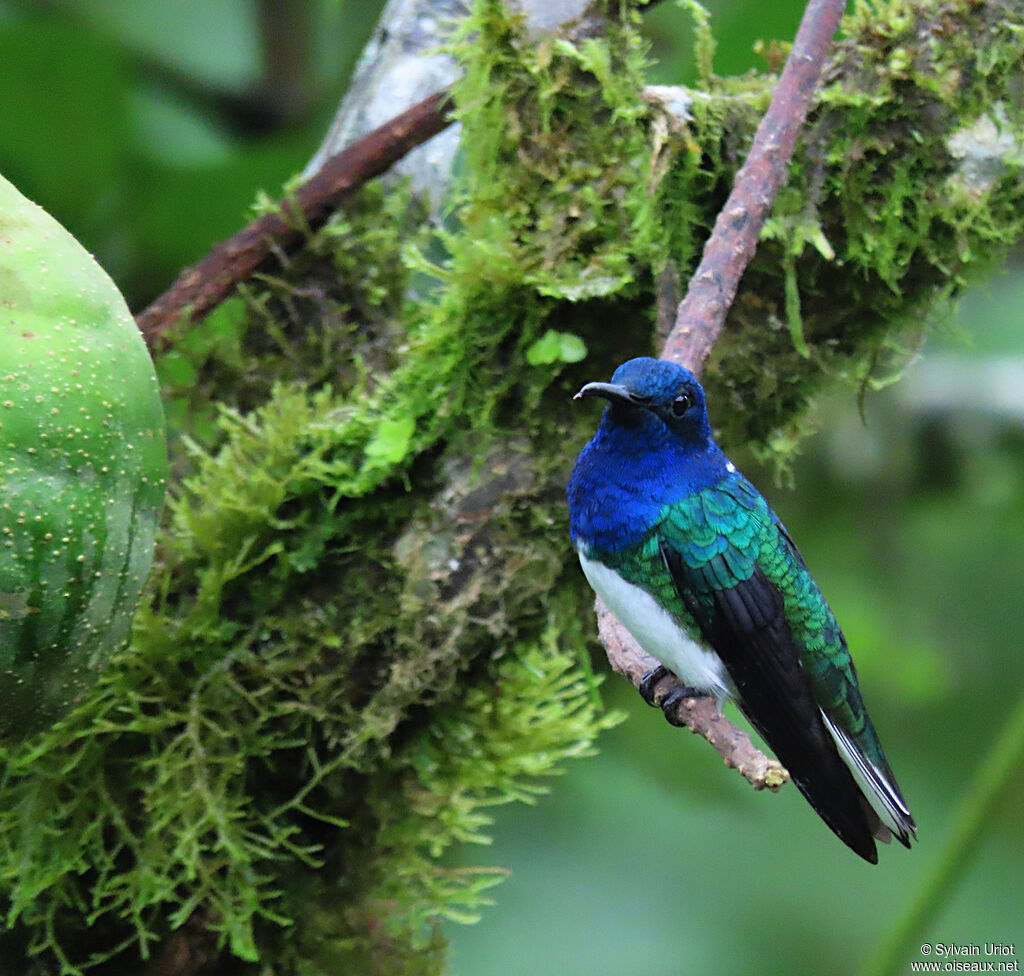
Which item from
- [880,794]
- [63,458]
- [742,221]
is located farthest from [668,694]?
[63,458]

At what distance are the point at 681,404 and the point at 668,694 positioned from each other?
44 centimetres

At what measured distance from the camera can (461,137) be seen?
1.93 meters

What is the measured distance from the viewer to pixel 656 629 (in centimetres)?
160

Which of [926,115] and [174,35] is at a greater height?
[926,115]

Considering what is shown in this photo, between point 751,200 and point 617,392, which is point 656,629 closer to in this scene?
point 617,392

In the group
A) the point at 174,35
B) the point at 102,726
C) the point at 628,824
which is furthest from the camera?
the point at 628,824

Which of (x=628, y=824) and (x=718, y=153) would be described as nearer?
(x=718, y=153)

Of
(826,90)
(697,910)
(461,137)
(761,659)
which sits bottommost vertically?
(697,910)

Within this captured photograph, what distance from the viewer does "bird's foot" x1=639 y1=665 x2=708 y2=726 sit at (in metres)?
1.60

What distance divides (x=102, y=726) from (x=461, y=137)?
1.08 meters

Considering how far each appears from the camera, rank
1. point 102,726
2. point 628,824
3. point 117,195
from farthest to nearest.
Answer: point 628,824, point 117,195, point 102,726

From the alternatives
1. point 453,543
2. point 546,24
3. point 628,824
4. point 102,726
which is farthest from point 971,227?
point 628,824

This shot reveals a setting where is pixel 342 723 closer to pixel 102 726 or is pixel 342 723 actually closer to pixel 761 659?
pixel 102 726

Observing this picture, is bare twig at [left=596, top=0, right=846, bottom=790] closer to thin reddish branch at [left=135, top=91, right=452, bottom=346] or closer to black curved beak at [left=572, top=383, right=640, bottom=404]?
black curved beak at [left=572, top=383, right=640, bottom=404]
